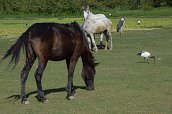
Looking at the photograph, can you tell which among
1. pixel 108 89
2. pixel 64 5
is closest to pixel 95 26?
pixel 108 89

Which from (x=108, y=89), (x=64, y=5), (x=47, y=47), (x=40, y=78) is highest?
(x=47, y=47)

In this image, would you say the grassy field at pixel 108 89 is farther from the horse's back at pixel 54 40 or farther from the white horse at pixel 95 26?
the white horse at pixel 95 26

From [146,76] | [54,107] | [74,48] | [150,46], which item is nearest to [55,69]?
[146,76]

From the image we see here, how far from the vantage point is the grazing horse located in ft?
36.5

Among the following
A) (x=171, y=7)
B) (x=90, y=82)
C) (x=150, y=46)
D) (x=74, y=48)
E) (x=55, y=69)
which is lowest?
(x=171, y=7)

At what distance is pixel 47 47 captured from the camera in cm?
1120

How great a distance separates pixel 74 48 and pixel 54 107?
5.91 ft

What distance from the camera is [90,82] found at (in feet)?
41.9

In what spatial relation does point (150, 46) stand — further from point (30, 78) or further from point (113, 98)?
point (113, 98)

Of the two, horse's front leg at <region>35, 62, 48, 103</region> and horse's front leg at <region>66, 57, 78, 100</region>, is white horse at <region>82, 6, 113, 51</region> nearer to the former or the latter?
horse's front leg at <region>66, 57, 78, 100</region>

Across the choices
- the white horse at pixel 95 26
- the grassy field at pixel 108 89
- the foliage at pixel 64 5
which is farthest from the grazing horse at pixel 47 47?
the foliage at pixel 64 5

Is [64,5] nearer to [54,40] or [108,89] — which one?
[108,89]

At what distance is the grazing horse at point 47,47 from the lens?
36.5ft

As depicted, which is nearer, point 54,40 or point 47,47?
point 47,47
